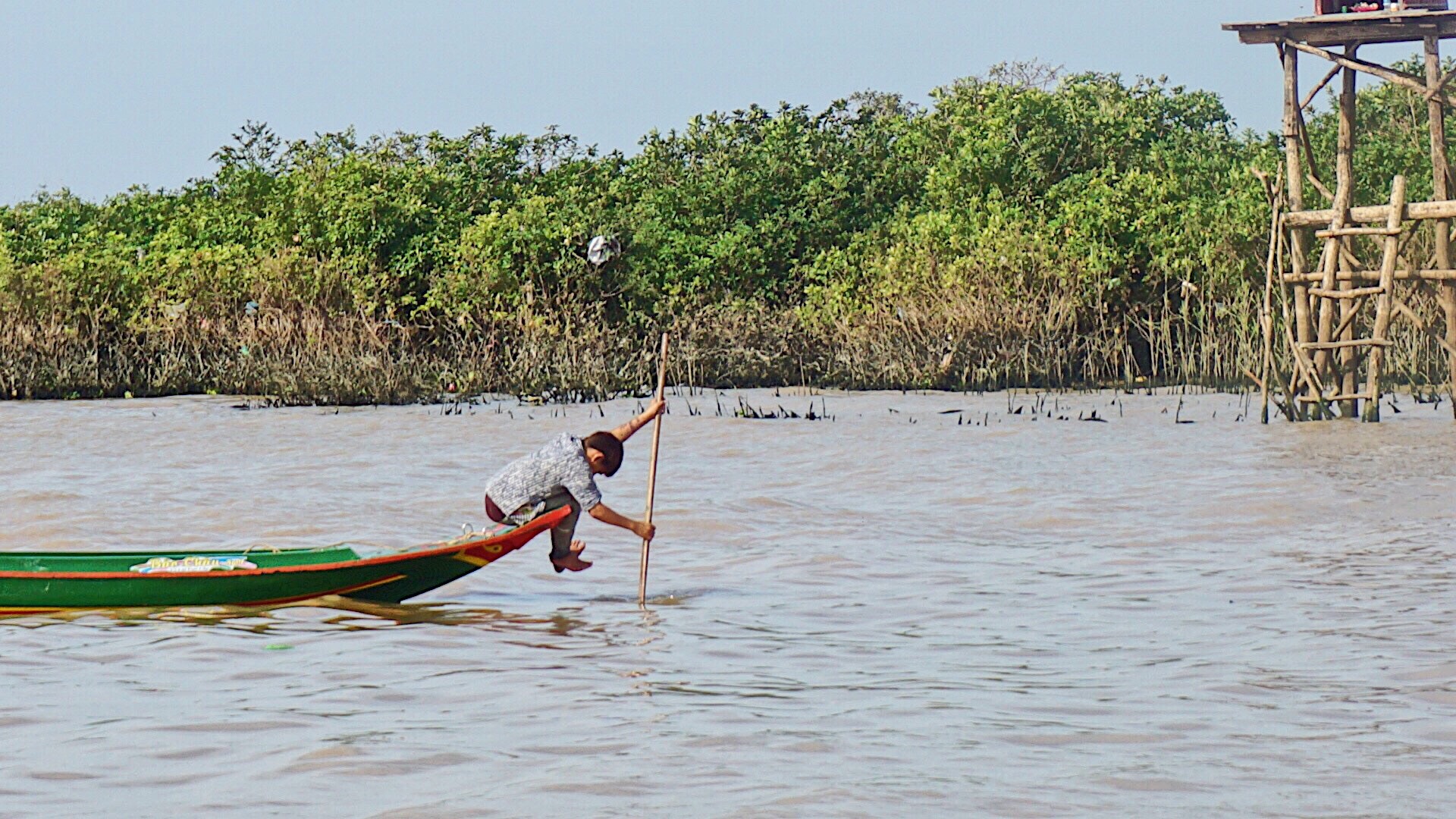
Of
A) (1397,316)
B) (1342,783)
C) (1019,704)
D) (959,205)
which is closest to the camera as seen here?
(1342,783)

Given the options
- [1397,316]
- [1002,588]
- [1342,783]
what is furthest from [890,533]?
[1397,316]

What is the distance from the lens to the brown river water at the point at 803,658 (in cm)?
527

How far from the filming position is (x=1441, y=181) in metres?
18.1

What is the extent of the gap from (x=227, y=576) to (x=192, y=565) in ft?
0.75

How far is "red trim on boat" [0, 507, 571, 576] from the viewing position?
8320 mm

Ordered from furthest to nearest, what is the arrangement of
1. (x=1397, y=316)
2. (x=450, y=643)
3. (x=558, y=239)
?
1. (x=558, y=239)
2. (x=1397, y=316)
3. (x=450, y=643)

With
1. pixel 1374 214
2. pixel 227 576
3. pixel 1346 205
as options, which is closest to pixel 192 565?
pixel 227 576

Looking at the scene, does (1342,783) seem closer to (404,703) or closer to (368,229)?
(404,703)

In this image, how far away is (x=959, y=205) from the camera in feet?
105

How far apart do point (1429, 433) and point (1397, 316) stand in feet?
A: 21.8

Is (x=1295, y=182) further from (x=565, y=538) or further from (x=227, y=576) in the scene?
(x=227, y=576)

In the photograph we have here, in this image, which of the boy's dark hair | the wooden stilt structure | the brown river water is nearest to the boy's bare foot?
the brown river water

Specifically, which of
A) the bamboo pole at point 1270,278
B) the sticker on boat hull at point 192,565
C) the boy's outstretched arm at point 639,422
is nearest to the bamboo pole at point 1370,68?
the bamboo pole at point 1270,278

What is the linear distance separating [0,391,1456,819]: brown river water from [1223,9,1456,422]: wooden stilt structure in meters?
2.86
